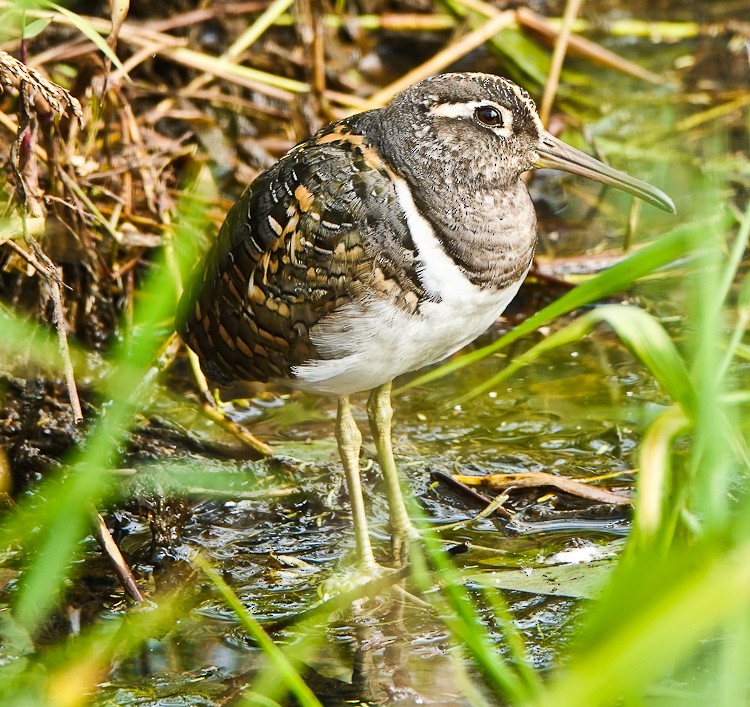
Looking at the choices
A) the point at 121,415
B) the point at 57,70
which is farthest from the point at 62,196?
the point at 121,415

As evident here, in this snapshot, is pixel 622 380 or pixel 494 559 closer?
pixel 494 559

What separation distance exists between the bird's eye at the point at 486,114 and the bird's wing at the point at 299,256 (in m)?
0.31

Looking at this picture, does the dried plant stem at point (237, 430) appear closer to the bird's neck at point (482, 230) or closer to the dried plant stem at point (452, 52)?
the bird's neck at point (482, 230)

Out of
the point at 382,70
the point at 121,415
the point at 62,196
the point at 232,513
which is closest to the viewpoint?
the point at 121,415

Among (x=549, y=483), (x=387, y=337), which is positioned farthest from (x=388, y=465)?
(x=387, y=337)

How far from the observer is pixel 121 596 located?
3191 mm

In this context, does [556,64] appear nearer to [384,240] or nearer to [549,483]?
[549,483]

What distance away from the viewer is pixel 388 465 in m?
3.68

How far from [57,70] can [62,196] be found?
1108 mm

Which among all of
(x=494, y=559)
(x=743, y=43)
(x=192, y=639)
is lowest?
(x=192, y=639)

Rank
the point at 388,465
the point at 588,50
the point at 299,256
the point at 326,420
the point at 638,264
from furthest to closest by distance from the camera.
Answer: the point at 588,50
the point at 326,420
the point at 388,465
the point at 299,256
the point at 638,264

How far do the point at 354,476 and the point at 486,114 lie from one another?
3.65 ft

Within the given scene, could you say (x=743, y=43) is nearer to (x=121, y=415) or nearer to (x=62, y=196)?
(x=62, y=196)

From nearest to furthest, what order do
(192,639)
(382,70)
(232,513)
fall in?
(192,639), (232,513), (382,70)
